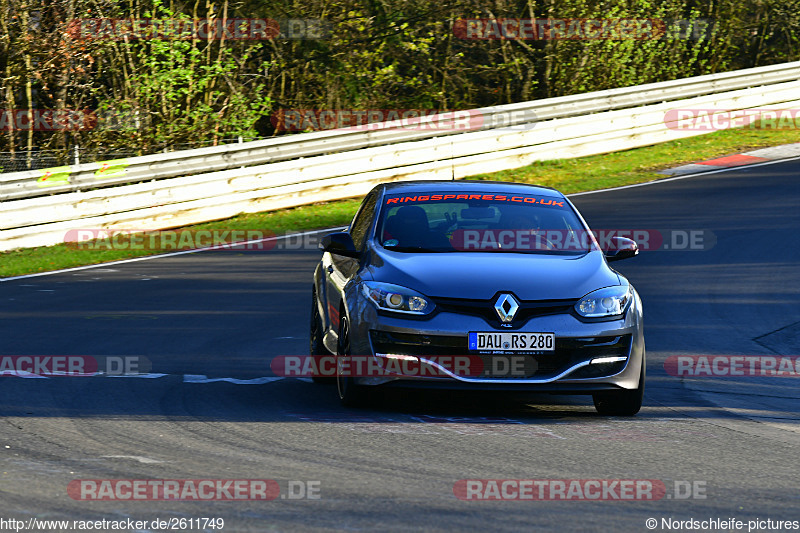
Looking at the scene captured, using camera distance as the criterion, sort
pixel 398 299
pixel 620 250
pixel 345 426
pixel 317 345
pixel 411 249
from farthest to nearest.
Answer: pixel 317 345, pixel 620 250, pixel 411 249, pixel 398 299, pixel 345 426

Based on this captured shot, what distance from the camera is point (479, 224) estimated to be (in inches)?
340

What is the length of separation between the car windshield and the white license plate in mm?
1070

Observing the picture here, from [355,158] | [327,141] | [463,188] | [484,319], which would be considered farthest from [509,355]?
[327,141]

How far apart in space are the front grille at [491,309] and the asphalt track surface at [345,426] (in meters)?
0.66

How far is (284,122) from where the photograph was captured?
26.3 metres

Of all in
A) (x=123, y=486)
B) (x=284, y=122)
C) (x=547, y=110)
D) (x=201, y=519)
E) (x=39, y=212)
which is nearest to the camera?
(x=201, y=519)

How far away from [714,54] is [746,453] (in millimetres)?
25554

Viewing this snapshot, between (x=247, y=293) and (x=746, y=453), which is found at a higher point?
(x=746, y=453)

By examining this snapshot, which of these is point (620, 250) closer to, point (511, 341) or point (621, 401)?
point (621, 401)

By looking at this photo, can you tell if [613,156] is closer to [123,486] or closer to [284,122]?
[284,122]

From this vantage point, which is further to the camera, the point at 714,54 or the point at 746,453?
the point at 714,54

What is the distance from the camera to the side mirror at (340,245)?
8.38 meters

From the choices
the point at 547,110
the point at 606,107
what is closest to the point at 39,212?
the point at 547,110

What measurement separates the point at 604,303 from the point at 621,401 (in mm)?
691
